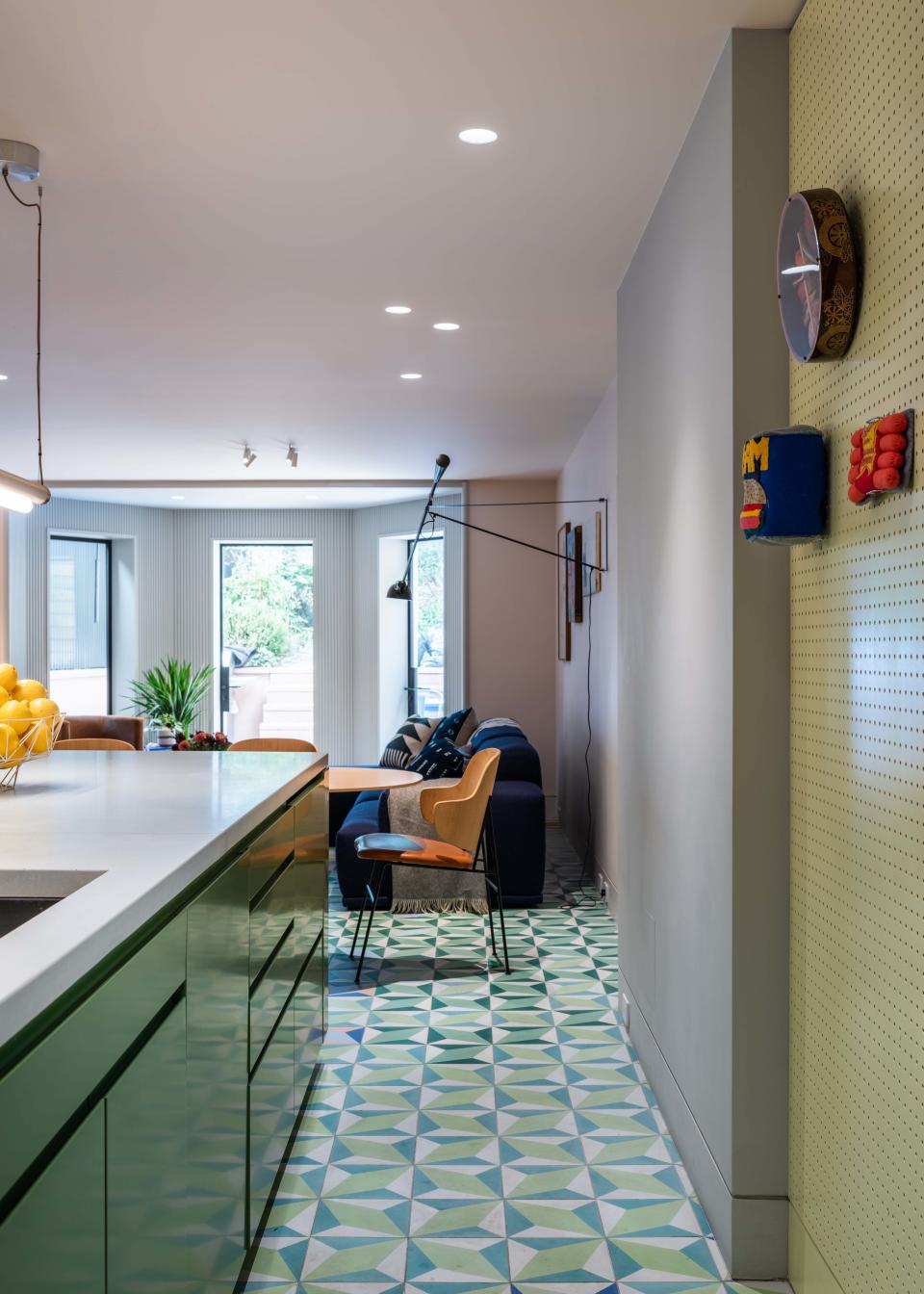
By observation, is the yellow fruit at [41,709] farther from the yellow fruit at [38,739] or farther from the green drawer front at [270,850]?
the green drawer front at [270,850]

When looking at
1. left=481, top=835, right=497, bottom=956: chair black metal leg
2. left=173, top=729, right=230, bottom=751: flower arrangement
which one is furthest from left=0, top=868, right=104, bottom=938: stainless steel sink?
left=173, top=729, right=230, bottom=751: flower arrangement

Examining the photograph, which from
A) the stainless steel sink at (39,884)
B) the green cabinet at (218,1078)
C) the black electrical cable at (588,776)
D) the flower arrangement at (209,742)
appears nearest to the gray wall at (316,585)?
the black electrical cable at (588,776)

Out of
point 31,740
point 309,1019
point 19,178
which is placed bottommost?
point 309,1019

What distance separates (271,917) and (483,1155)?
949 millimetres

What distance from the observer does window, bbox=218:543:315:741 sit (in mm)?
11031

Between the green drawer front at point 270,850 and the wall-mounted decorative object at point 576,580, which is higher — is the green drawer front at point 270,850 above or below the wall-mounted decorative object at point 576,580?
below

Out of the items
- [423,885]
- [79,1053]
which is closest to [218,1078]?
[79,1053]

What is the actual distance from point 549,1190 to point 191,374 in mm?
4012

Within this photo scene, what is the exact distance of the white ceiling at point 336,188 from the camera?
2.35 meters

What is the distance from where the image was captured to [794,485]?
204cm

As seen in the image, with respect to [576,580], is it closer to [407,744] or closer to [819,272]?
[407,744]

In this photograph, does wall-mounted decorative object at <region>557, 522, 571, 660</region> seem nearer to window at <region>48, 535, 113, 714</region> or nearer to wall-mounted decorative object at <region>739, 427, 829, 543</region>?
window at <region>48, 535, 113, 714</region>

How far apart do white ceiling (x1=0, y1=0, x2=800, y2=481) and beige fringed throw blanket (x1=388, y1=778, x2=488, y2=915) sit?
2171mm

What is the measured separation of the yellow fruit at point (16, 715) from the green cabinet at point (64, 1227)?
1.23 m
